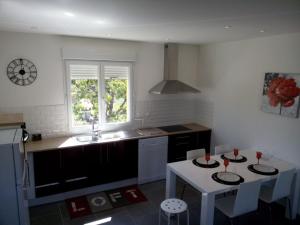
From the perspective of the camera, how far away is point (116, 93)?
417cm

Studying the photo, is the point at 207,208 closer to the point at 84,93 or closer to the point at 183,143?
the point at 183,143

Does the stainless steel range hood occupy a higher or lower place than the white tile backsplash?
higher

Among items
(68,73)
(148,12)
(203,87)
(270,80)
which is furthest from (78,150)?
(270,80)

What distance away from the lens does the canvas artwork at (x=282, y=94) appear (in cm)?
302

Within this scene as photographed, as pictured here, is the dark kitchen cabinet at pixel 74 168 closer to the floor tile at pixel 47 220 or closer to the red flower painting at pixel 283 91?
the floor tile at pixel 47 220

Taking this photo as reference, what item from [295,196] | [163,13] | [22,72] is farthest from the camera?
[22,72]

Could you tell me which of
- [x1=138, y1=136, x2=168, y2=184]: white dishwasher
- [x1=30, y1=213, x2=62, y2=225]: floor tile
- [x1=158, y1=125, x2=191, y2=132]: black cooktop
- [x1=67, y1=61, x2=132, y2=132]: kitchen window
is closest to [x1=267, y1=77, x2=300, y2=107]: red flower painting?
[x1=158, y1=125, x2=191, y2=132]: black cooktop

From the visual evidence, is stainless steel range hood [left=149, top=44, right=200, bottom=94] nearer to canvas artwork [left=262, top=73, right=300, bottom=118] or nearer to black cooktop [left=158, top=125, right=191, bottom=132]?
black cooktop [left=158, top=125, right=191, bottom=132]

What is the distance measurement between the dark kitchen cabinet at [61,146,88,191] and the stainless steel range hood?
1.61 m

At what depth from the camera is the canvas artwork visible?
3018 millimetres

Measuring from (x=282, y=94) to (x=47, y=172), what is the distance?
11.0 feet

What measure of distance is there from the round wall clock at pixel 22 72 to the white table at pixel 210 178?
2373 millimetres

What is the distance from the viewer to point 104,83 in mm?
4023

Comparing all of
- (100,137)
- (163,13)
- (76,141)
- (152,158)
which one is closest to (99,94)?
(100,137)
